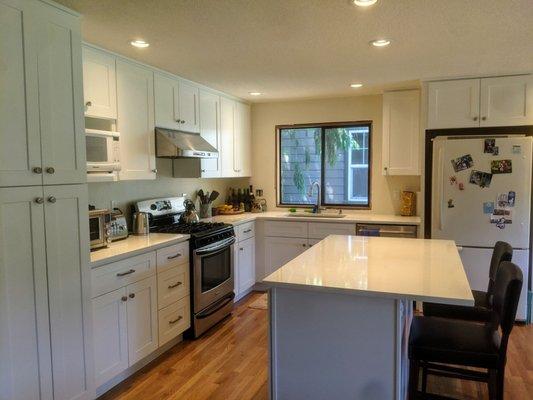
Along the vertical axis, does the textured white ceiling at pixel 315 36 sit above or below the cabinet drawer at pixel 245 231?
above

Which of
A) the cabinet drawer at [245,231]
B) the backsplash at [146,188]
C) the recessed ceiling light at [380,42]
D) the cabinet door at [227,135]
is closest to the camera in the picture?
the recessed ceiling light at [380,42]

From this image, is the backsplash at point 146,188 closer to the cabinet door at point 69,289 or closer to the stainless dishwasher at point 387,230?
the cabinet door at point 69,289

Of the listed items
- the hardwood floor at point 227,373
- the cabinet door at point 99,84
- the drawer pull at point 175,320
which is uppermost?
the cabinet door at point 99,84

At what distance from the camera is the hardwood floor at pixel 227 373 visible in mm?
2730

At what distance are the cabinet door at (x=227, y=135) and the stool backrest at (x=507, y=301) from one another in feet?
10.4

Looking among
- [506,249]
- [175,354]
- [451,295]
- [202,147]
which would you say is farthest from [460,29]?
[175,354]

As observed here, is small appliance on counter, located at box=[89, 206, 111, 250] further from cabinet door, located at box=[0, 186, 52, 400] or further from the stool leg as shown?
the stool leg

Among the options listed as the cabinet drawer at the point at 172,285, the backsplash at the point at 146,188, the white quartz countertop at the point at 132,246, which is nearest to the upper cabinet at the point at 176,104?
the backsplash at the point at 146,188

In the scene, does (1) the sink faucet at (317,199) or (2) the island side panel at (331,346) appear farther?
(1) the sink faucet at (317,199)

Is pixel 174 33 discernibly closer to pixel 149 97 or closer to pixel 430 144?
pixel 149 97

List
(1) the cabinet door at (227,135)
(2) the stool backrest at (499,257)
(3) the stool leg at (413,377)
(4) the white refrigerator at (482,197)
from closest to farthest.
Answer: (3) the stool leg at (413,377)
(2) the stool backrest at (499,257)
(4) the white refrigerator at (482,197)
(1) the cabinet door at (227,135)

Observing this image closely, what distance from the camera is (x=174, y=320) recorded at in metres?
3.34

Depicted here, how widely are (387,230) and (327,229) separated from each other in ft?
2.05

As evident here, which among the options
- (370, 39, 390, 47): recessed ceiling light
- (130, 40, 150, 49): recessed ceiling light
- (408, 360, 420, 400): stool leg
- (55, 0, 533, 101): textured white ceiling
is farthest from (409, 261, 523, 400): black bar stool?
(130, 40, 150, 49): recessed ceiling light
